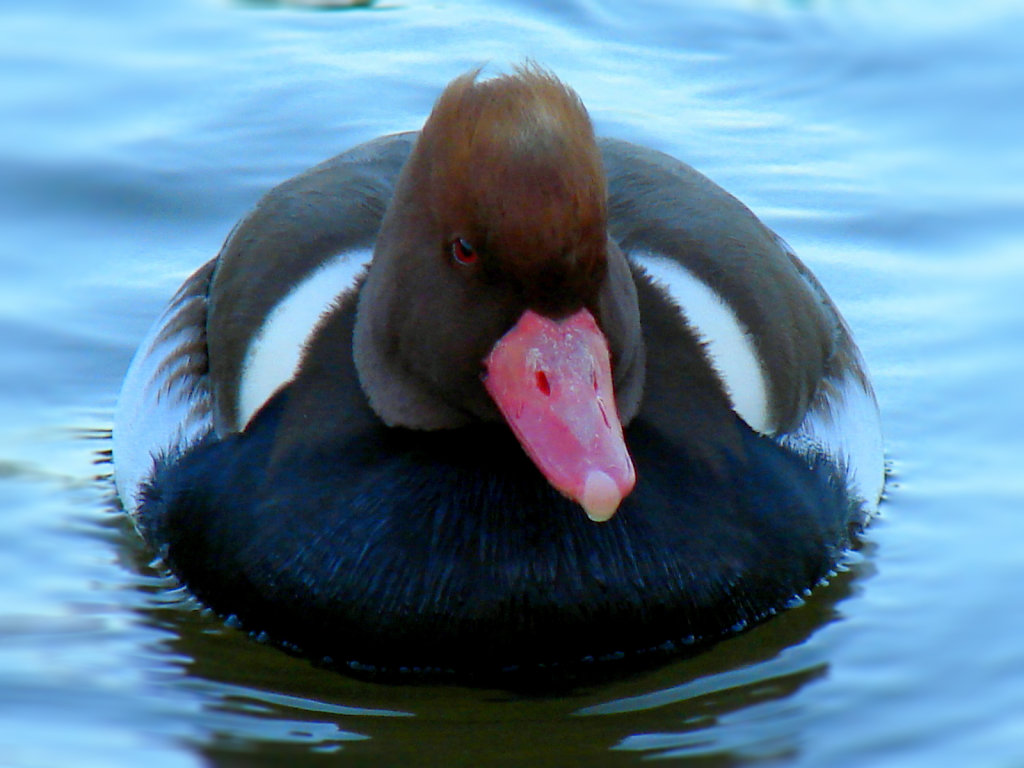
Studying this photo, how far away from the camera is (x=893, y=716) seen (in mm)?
5008

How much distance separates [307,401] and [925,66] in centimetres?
485

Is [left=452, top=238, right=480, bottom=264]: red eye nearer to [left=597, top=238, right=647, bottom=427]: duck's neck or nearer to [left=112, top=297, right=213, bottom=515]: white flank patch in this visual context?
[left=597, top=238, right=647, bottom=427]: duck's neck

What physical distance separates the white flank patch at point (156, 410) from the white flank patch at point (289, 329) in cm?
20

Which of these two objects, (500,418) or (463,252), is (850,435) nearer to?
(500,418)

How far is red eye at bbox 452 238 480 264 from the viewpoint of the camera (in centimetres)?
466

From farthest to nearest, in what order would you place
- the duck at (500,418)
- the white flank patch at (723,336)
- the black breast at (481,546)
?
the white flank patch at (723,336) < the black breast at (481,546) < the duck at (500,418)

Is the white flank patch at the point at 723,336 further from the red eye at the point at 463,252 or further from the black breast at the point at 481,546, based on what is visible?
the red eye at the point at 463,252

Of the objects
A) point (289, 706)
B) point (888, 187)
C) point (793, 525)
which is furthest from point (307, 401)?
point (888, 187)

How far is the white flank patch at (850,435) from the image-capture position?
5.60 metres

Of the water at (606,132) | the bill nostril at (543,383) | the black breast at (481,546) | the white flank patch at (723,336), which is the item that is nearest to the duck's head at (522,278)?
the bill nostril at (543,383)

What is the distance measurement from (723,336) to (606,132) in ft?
10.9

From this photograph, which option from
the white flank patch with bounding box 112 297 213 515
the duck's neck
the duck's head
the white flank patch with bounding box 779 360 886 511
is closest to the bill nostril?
the duck's head

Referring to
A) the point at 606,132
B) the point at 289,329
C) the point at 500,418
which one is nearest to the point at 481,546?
the point at 500,418

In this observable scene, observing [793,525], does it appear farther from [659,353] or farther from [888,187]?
[888,187]
